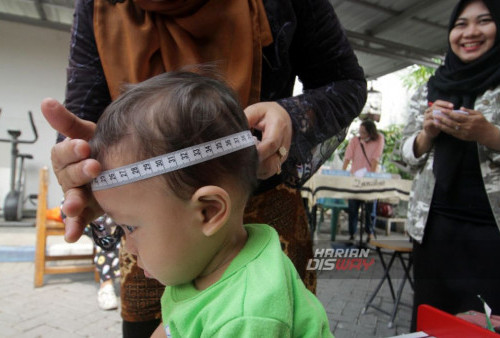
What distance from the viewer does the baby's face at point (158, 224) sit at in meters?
0.71

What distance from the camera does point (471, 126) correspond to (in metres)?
1.52

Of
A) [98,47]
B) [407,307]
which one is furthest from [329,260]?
[407,307]

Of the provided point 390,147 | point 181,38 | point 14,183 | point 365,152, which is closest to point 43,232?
point 14,183

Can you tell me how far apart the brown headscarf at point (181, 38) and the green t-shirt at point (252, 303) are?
46cm

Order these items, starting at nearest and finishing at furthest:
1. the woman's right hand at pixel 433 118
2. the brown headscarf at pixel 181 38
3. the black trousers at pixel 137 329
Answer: the brown headscarf at pixel 181 38 < the black trousers at pixel 137 329 < the woman's right hand at pixel 433 118

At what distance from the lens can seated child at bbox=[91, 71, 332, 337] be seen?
70 cm

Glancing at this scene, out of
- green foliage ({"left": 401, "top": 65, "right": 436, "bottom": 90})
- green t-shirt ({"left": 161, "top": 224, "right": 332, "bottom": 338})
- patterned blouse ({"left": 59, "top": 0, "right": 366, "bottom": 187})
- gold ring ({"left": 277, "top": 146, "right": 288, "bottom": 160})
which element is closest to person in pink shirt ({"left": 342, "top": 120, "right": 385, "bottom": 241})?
green foliage ({"left": 401, "top": 65, "right": 436, "bottom": 90})

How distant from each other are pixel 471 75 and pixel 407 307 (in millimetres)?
2672

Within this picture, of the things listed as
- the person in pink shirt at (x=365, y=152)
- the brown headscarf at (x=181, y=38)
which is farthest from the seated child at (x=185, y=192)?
the person in pink shirt at (x=365, y=152)

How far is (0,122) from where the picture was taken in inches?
256

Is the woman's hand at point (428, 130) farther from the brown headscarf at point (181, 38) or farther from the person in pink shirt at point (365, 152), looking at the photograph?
the person in pink shirt at point (365, 152)

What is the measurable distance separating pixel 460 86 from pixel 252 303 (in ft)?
5.34

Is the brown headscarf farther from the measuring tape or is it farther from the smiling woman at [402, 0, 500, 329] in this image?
the smiling woman at [402, 0, 500, 329]

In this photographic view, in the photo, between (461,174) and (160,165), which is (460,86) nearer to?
(461,174)
